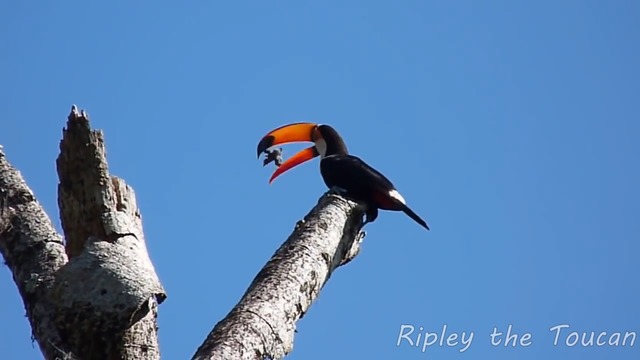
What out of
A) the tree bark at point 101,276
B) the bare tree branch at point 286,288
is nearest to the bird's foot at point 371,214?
the bare tree branch at point 286,288

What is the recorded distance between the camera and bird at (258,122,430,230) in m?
9.44

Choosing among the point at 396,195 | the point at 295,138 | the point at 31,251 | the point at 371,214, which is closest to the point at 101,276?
the point at 31,251

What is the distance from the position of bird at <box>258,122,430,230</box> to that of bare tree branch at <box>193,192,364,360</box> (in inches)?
51.4

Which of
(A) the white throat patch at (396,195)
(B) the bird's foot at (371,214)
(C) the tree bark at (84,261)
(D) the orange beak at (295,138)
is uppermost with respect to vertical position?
(D) the orange beak at (295,138)

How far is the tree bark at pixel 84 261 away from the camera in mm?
5047

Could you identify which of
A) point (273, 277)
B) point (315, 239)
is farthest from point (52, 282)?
point (315, 239)

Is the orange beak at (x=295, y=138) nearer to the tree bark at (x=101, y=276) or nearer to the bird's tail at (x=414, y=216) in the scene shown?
the bird's tail at (x=414, y=216)

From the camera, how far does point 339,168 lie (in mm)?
10016

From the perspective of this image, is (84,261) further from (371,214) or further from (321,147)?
(321,147)

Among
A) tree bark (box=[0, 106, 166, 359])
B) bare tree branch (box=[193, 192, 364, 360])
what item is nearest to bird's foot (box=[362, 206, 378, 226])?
bare tree branch (box=[193, 192, 364, 360])

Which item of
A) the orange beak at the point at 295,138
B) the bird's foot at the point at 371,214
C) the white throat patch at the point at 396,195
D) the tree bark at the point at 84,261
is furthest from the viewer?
the orange beak at the point at 295,138

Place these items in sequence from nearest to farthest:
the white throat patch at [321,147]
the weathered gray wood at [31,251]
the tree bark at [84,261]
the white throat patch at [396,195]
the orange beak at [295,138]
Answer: the tree bark at [84,261] < the weathered gray wood at [31,251] < the white throat patch at [396,195] < the orange beak at [295,138] < the white throat patch at [321,147]

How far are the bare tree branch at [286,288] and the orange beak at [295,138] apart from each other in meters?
3.38

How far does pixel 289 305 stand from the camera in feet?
18.8
